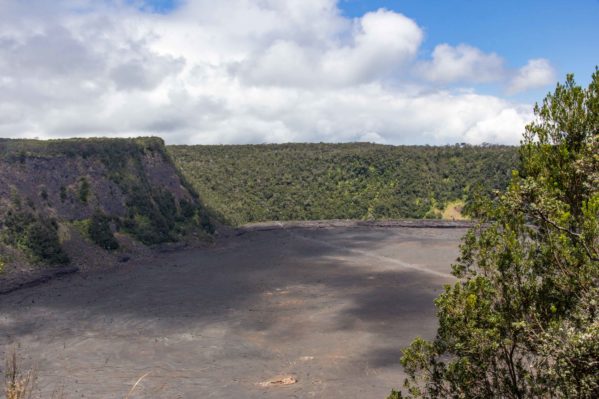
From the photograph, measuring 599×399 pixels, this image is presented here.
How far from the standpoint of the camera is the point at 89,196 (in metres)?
58.0

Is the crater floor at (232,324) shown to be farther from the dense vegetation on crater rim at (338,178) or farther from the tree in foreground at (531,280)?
the dense vegetation on crater rim at (338,178)

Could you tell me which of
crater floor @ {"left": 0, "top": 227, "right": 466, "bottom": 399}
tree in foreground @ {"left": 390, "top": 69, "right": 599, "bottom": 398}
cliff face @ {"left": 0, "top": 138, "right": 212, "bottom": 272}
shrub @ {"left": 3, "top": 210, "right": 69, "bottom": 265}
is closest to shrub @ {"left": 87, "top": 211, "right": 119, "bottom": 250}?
cliff face @ {"left": 0, "top": 138, "right": 212, "bottom": 272}

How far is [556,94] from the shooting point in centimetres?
1126

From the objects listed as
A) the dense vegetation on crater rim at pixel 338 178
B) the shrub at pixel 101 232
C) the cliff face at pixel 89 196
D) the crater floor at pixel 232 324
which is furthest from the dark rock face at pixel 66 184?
the dense vegetation on crater rim at pixel 338 178

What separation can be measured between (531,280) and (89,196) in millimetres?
56877

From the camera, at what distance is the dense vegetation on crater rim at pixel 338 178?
8606 cm

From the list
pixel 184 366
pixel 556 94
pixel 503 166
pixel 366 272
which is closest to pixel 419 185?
pixel 503 166

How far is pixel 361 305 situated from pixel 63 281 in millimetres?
25917

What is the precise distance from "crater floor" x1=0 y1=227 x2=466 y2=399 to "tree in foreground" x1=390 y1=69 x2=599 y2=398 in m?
10.3

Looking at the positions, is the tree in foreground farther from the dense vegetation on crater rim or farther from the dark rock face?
the dense vegetation on crater rim

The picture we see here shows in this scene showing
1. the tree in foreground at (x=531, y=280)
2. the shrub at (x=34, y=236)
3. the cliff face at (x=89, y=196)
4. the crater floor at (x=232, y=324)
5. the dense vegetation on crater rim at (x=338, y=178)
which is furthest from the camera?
the dense vegetation on crater rim at (x=338, y=178)

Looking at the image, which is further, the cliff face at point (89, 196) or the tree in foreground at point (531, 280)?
the cliff face at point (89, 196)

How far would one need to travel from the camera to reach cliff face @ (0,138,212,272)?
48156 mm

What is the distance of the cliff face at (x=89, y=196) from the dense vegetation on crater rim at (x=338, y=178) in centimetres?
991
